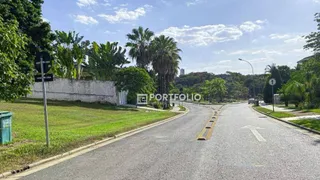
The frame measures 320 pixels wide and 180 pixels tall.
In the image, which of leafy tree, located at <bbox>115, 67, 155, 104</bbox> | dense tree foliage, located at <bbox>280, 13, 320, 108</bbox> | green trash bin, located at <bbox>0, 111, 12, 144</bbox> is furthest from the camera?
leafy tree, located at <bbox>115, 67, 155, 104</bbox>

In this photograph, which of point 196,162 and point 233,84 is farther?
point 233,84

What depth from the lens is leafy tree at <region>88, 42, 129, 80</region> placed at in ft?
159

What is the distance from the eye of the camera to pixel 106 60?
48188 mm

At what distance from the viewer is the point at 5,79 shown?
8906 millimetres

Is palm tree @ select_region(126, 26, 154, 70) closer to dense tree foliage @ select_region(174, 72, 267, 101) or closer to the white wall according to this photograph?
the white wall

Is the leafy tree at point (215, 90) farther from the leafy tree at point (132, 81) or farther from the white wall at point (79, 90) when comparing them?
the white wall at point (79, 90)

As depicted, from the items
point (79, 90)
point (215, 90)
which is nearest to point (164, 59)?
point (79, 90)

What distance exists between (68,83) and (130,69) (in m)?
7.91

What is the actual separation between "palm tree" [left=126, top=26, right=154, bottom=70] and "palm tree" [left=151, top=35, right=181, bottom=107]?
1123 mm

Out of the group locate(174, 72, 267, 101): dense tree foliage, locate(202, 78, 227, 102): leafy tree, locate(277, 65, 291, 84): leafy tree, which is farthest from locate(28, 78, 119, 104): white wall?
locate(174, 72, 267, 101): dense tree foliage

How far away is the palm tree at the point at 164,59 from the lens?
51812 mm

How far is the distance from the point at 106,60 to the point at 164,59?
9432 mm

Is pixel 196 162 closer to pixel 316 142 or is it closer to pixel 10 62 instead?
pixel 10 62

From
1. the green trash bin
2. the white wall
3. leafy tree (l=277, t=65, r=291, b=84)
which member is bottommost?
the green trash bin
